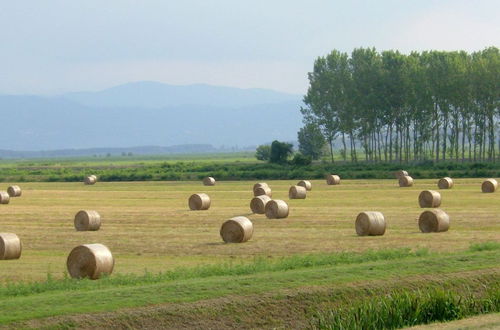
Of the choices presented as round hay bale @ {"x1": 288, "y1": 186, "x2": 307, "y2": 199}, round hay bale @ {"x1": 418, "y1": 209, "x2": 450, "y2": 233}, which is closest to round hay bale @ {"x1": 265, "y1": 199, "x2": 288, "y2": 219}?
round hay bale @ {"x1": 418, "y1": 209, "x2": 450, "y2": 233}

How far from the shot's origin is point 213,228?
40094mm

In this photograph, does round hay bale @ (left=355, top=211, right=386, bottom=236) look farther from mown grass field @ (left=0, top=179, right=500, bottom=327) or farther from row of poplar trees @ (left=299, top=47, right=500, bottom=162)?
row of poplar trees @ (left=299, top=47, right=500, bottom=162)

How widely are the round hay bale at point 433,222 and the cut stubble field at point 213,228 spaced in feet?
1.13

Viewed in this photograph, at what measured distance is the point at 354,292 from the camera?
2150 cm

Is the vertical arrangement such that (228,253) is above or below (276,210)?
below

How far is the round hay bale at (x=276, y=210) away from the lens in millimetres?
44344

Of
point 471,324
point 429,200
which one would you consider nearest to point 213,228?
point 429,200

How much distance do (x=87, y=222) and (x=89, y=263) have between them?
→ 15.9 meters

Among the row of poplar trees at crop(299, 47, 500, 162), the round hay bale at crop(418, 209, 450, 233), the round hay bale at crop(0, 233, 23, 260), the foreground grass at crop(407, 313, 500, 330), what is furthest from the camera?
the row of poplar trees at crop(299, 47, 500, 162)

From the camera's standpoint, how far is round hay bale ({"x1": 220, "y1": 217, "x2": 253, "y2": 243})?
33.9 metres

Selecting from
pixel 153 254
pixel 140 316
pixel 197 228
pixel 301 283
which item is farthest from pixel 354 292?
pixel 197 228

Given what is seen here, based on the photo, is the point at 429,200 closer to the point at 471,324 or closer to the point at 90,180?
the point at 471,324

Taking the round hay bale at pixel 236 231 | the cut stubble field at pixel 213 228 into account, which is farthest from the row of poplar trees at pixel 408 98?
the round hay bale at pixel 236 231

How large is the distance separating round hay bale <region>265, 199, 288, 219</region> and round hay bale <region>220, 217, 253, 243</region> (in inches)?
390
